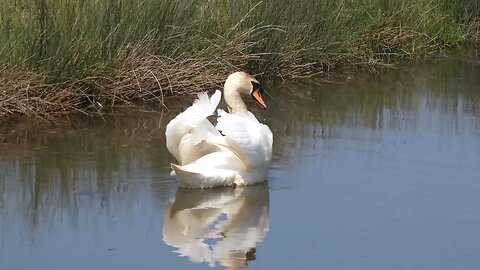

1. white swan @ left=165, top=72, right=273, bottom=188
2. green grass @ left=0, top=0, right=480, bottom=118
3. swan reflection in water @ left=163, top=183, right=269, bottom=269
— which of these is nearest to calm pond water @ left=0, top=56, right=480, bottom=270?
swan reflection in water @ left=163, top=183, right=269, bottom=269

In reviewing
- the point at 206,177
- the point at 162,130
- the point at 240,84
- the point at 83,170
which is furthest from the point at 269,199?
the point at 162,130

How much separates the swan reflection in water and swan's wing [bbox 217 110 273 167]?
0.26m

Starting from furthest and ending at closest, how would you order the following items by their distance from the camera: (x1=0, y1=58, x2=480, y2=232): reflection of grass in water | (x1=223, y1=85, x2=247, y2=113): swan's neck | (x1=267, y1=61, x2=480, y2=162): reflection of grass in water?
(x1=267, y1=61, x2=480, y2=162): reflection of grass in water → (x1=223, y1=85, x2=247, y2=113): swan's neck → (x1=0, y1=58, x2=480, y2=232): reflection of grass in water

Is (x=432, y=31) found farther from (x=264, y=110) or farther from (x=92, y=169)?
(x=92, y=169)

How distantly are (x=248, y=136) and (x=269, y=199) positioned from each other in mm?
434

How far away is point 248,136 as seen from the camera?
7367 millimetres

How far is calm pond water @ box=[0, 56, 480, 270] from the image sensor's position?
6.20 m

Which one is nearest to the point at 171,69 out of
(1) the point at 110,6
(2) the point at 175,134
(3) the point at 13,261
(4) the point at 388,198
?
(1) the point at 110,6

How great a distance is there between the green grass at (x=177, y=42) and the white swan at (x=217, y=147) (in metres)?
1.98

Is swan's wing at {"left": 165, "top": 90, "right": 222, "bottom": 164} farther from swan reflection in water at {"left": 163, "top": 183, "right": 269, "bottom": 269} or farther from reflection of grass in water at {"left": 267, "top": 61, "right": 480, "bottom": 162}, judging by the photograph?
reflection of grass in water at {"left": 267, "top": 61, "right": 480, "bottom": 162}

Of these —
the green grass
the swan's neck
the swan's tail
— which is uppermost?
the green grass

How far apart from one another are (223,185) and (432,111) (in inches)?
134

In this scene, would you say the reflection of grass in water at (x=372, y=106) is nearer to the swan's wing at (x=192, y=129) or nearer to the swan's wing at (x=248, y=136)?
the swan's wing at (x=248, y=136)

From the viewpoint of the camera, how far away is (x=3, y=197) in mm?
7148
